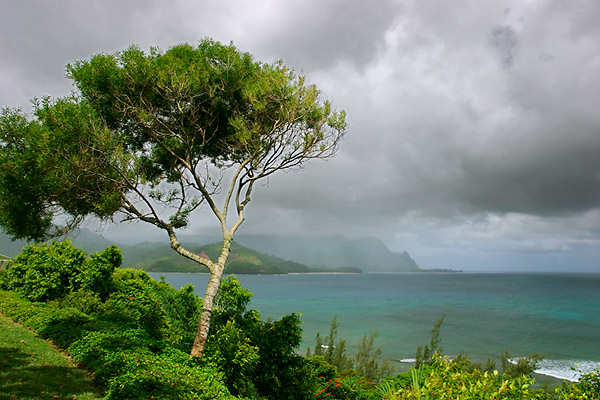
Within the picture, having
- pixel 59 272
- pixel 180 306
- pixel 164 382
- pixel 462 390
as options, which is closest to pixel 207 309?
pixel 164 382

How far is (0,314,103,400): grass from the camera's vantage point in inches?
220

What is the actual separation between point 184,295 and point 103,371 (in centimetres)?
1112

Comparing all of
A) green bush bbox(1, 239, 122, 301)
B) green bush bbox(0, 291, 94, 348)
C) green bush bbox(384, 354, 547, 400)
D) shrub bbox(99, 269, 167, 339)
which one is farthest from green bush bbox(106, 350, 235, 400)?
green bush bbox(1, 239, 122, 301)

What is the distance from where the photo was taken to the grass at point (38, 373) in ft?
18.3

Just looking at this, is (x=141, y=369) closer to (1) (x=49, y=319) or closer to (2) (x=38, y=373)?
(2) (x=38, y=373)

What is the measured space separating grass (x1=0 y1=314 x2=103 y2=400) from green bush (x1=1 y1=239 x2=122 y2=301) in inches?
247

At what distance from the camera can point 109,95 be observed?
888 centimetres

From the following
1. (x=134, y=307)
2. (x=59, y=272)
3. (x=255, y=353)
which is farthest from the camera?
(x=59, y=272)

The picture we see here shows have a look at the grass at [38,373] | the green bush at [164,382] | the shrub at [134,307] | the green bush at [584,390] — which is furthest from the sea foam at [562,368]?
the grass at [38,373]

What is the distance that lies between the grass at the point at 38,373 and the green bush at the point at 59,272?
20.5 feet

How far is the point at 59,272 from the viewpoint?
578 inches

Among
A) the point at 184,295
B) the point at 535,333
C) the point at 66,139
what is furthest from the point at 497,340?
the point at 66,139

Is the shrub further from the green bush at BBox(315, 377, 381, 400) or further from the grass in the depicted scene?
the green bush at BBox(315, 377, 381, 400)

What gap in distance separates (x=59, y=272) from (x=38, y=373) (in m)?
9.90
